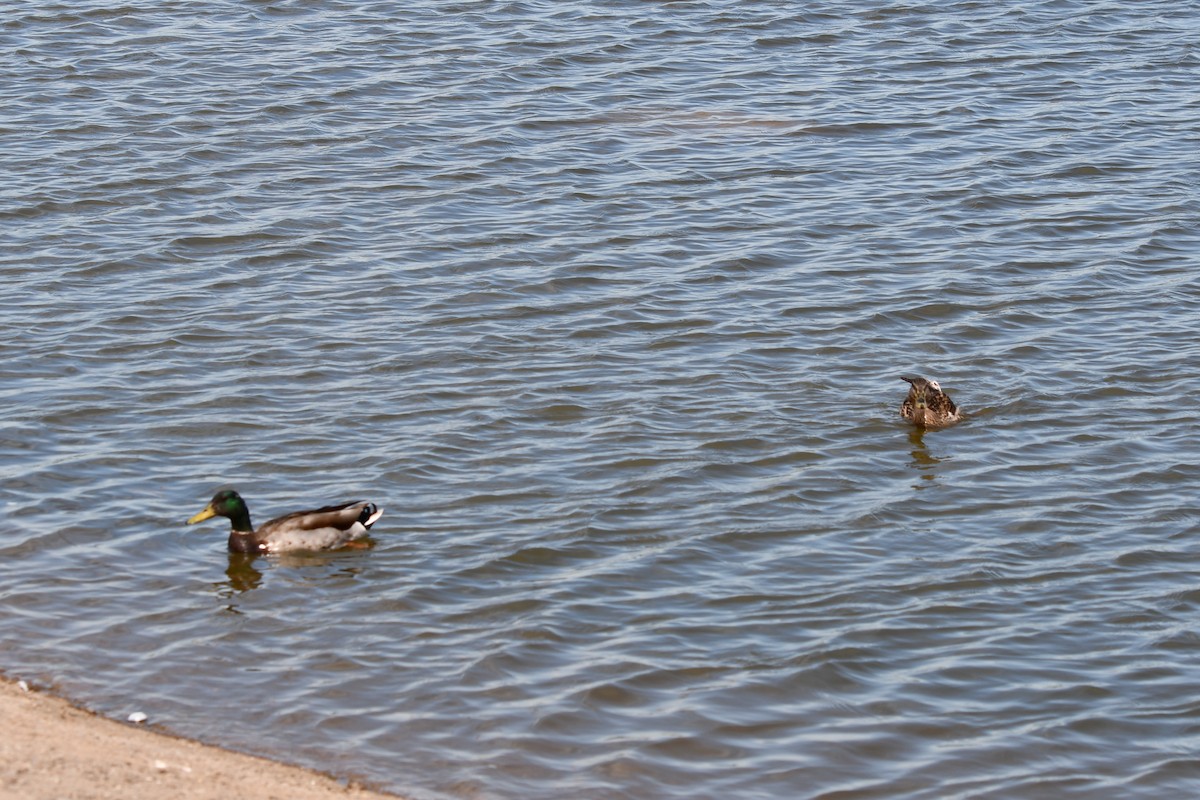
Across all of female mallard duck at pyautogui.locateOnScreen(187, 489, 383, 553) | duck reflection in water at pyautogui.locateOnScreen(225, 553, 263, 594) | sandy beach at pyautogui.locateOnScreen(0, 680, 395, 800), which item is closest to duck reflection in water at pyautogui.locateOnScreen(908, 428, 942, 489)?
female mallard duck at pyautogui.locateOnScreen(187, 489, 383, 553)

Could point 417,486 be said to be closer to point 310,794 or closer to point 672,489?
point 672,489

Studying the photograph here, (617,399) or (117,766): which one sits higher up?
(117,766)

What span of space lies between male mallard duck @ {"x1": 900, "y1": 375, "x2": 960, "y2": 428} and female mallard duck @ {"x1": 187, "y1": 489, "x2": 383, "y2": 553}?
4.17 m

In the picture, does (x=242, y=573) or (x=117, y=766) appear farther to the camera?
(x=242, y=573)

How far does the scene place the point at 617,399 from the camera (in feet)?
45.9

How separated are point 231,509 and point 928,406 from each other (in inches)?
199

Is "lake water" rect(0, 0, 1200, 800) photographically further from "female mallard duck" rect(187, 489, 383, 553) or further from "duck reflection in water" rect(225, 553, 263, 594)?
"female mallard duck" rect(187, 489, 383, 553)

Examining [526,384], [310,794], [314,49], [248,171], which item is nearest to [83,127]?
[248,171]

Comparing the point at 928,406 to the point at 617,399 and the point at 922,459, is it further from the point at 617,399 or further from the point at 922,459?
the point at 617,399

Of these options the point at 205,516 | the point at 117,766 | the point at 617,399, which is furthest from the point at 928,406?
the point at 117,766

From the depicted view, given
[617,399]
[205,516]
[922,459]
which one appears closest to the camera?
[205,516]

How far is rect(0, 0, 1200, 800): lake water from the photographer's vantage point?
32.4 ft

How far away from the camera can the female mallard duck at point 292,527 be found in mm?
11555

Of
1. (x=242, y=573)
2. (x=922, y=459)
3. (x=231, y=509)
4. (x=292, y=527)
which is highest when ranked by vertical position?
(x=231, y=509)
